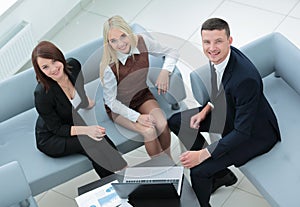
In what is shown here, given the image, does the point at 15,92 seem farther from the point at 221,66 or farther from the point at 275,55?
the point at 275,55

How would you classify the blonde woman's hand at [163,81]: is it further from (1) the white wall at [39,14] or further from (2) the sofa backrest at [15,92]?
(1) the white wall at [39,14]

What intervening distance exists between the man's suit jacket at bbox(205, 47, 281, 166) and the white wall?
2014 millimetres

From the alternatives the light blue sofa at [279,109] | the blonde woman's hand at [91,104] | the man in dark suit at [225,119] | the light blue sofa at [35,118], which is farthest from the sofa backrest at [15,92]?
the light blue sofa at [279,109]

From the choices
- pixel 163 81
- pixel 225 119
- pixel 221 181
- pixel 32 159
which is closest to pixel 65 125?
pixel 32 159

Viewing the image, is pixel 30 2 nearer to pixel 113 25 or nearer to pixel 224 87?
pixel 113 25

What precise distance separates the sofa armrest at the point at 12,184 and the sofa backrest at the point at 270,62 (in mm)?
1210

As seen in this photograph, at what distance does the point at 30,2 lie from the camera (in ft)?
17.4

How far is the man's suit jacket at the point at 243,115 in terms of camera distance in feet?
12.1

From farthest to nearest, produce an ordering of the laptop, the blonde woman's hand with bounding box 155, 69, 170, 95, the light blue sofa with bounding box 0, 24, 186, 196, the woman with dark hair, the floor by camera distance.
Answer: the floor
the blonde woman's hand with bounding box 155, 69, 170, 95
the light blue sofa with bounding box 0, 24, 186, 196
the woman with dark hair
the laptop

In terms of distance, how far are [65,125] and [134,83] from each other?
0.52 m

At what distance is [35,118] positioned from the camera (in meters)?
4.38

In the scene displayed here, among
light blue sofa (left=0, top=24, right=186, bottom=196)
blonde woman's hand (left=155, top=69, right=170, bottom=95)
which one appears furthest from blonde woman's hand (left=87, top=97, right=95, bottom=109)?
blonde woman's hand (left=155, top=69, right=170, bottom=95)

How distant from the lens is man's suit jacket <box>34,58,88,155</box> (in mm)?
3941

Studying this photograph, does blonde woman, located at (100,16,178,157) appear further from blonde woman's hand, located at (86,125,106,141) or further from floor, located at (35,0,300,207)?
floor, located at (35,0,300,207)
